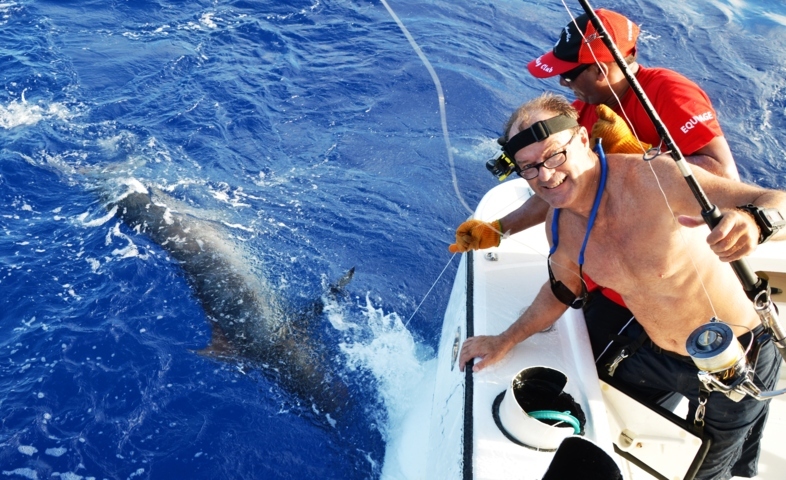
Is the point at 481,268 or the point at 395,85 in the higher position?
the point at 481,268

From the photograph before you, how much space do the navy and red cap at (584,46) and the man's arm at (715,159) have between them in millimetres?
669

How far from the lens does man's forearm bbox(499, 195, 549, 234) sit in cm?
343

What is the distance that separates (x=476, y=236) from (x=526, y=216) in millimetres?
316

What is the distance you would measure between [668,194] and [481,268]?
1.48 meters

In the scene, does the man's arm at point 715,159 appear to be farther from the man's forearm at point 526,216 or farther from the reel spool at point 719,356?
the reel spool at point 719,356

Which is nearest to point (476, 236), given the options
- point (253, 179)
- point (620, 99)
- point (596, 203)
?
point (596, 203)

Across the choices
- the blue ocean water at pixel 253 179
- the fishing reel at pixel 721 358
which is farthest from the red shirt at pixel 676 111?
the blue ocean water at pixel 253 179

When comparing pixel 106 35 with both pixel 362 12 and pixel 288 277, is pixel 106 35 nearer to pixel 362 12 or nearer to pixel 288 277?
pixel 362 12

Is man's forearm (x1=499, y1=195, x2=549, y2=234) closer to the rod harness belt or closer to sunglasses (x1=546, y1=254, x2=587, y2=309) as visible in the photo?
sunglasses (x1=546, y1=254, x2=587, y2=309)

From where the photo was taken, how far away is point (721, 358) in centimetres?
208

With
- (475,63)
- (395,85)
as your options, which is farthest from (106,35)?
(475,63)

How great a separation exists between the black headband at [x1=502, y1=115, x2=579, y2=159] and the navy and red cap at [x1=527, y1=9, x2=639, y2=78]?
919 millimetres

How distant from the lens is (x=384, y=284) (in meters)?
5.68

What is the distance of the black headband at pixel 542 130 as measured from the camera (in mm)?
2352
